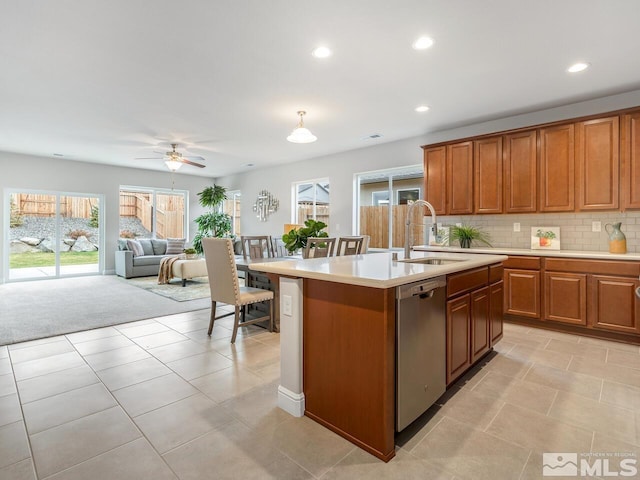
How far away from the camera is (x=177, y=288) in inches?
243

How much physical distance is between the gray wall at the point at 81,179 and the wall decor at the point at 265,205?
2506mm

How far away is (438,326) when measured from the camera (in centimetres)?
203

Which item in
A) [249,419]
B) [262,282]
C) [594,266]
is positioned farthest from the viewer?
[262,282]

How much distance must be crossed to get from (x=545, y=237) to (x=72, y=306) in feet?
21.6

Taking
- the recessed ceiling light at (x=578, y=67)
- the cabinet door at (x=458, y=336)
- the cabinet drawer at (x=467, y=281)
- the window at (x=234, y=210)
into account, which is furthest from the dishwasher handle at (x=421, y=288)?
the window at (x=234, y=210)

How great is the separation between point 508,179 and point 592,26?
1.97m

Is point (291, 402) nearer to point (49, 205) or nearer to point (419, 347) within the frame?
point (419, 347)

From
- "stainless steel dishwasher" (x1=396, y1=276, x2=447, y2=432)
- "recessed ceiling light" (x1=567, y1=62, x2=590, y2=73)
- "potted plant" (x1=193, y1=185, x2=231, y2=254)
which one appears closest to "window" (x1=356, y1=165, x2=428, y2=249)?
"recessed ceiling light" (x1=567, y1=62, x2=590, y2=73)

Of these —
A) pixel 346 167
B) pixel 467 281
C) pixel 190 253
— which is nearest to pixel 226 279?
pixel 467 281

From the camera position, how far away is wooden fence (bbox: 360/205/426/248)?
5.59 metres

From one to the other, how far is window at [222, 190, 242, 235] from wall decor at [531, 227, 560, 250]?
731 cm

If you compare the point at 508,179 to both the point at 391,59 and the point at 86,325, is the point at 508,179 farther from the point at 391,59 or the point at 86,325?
the point at 86,325

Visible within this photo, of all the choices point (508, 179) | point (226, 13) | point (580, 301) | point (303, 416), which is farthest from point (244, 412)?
point (508, 179)

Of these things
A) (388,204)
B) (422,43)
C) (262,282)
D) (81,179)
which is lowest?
(262,282)
